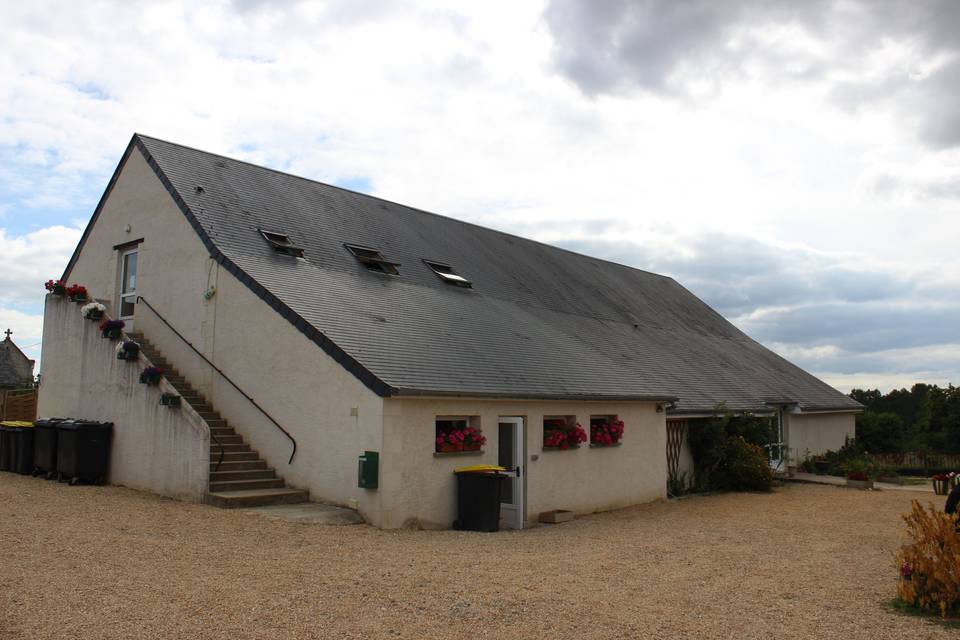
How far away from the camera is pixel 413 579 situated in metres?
7.64

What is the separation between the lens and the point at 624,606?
6.86m

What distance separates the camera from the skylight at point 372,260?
55.0ft

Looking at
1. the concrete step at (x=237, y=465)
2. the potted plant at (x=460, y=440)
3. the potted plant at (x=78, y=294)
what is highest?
the potted plant at (x=78, y=294)

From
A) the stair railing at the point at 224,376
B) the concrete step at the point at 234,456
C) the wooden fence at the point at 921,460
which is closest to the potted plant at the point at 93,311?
the stair railing at the point at 224,376

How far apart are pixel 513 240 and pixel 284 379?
556 inches

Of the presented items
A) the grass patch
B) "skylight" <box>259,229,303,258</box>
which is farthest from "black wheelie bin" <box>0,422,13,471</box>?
the grass patch

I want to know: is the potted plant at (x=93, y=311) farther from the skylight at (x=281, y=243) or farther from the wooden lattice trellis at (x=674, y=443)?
the wooden lattice trellis at (x=674, y=443)

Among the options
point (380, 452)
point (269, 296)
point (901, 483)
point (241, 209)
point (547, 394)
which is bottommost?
point (901, 483)

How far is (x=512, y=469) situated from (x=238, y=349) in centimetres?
530

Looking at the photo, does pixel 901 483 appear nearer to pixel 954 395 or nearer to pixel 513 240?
pixel 954 395

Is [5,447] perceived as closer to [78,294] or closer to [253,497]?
[78,294]

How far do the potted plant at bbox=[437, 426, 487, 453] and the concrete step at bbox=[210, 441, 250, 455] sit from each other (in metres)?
3.64

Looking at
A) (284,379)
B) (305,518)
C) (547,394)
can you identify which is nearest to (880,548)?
(547,394)

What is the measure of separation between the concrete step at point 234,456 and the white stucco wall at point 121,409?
57 cm
